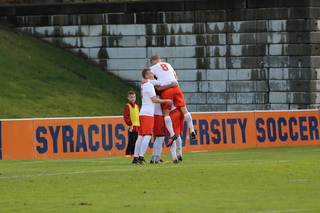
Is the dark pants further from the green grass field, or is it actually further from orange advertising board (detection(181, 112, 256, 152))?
the green grass field

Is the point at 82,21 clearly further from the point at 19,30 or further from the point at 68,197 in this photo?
the point at 68,197

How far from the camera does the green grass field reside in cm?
840

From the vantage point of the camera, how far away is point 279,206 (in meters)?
8.09

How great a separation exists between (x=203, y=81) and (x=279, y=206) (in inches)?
885

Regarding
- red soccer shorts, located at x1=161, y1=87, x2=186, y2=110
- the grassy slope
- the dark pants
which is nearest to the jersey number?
red soccer shorts, located at x1=161, y1=87, x2=186, y2=110

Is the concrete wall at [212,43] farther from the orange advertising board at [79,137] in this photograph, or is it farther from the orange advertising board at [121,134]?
the orange advertising board at [79,137]

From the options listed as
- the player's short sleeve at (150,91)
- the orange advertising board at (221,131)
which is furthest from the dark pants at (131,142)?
the player's short sleeve at (150,91)

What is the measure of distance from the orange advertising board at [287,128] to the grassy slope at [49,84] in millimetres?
7246

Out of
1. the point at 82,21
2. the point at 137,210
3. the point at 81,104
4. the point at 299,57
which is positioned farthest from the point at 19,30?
the point at 137,210

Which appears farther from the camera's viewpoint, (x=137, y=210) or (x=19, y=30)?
(x=19, y=30)

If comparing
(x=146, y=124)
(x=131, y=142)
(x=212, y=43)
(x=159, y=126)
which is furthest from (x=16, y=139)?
(x=212, y=43)

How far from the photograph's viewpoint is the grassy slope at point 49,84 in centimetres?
2719

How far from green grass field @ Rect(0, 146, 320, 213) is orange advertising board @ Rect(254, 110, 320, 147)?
9.02 m

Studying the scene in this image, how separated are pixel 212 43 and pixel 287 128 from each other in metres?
7.74
